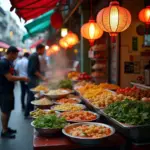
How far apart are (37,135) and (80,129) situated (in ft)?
2.17

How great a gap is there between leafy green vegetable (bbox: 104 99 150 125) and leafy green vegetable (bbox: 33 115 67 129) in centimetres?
75

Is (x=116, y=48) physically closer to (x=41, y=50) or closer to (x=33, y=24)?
(x=41, y=50)

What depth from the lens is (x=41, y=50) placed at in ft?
31.3

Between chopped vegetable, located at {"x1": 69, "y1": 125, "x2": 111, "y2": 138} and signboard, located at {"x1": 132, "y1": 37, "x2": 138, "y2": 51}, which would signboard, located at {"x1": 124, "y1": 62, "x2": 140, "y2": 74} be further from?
chopped vegetable, located at {"x1": 69, "y1": 125, "x2": 111, "y2": 138}

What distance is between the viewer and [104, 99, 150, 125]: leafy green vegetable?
3730 mm

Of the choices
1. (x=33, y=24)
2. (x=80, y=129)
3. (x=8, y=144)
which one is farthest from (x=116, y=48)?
(x=33, y=24)

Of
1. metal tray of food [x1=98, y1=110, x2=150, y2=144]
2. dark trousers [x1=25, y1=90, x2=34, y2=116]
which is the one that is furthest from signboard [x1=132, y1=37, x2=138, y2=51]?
metal tray of food [x1=98, y1=110, x2=150, y2=144]

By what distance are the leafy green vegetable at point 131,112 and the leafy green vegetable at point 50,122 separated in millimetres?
750

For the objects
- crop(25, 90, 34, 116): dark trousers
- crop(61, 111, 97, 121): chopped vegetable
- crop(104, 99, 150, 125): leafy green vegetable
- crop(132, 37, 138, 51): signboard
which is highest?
crop(132, 37, 138, 51): signboard

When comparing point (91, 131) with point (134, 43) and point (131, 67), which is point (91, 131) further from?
point (134, 43)

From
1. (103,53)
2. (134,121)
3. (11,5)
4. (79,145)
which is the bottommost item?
(79,145)

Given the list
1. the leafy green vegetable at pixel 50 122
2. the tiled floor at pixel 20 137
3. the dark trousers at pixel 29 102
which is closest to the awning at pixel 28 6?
the dark trousers at pixel 29 102

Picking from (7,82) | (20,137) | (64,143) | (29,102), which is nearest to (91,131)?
(64,143)

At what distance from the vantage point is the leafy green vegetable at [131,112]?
373cm
